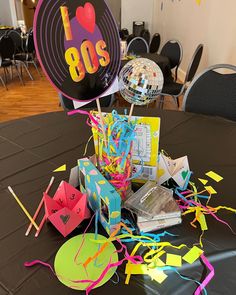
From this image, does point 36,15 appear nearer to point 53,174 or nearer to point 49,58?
point 49,58

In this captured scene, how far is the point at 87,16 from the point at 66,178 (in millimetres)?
Answer: 527

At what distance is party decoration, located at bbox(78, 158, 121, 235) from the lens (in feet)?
2.22

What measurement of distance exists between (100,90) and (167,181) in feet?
1.24

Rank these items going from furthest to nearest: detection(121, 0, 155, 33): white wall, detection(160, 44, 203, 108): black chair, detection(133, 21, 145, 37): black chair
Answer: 1. detection(121, 0, 155, 33): white wall
2. detection(133, 21, 145, 37): black chair
3. detection(160, 44, 203, 108): black chair

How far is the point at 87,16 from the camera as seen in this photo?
2.25ft

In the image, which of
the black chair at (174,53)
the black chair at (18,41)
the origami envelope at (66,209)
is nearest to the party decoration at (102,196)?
the origami envelope at (66,209)

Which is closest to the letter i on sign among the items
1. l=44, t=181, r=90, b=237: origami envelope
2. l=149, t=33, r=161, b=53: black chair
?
l=44, t=181, r=90, b=237: origami envelope

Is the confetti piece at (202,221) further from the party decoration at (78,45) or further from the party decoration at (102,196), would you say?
the party decoration at (78,45)

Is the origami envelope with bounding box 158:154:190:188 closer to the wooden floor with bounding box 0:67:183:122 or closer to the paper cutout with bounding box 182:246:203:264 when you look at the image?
the paper cutout with bounding box 182:246:203:264

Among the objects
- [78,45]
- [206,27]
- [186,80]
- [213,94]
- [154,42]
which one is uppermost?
[78,45]

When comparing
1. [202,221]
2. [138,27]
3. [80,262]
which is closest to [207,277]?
[202,221]

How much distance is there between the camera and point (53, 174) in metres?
0.98

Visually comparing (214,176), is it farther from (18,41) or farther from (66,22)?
(18,41)

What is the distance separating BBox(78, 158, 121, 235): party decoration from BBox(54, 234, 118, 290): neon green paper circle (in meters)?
0.05
